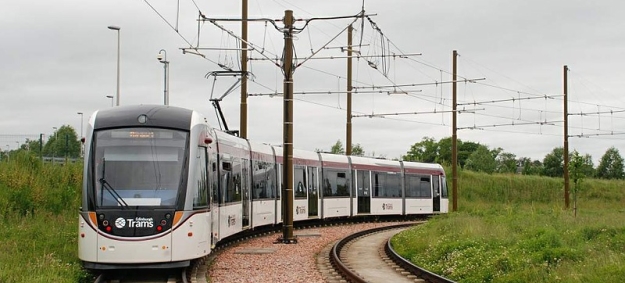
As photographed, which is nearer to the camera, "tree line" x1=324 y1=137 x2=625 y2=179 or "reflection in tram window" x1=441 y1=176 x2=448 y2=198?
"reflection in tram window" x1=441 y1=176 x2=448 y2=198

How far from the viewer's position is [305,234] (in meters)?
28.0

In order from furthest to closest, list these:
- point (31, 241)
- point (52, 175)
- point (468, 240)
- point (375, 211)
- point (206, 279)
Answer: point (375, 211), point (52, 175), point (468, 240), point (31, 241), point (206, 279)

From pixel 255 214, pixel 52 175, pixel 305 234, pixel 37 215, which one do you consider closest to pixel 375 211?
pixel 305 234

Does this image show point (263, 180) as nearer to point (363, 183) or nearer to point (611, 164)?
point (363, 183)

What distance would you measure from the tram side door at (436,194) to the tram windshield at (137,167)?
26.9 metres

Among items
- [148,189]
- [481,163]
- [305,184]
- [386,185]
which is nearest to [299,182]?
[305,184]

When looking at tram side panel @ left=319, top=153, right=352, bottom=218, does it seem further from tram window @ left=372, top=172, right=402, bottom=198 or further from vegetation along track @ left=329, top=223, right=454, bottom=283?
vegetation along track @ left=329, top=223, right=454, bottom=283

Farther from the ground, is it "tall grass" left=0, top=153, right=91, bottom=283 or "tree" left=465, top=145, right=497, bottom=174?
"tree" left=465, top=145, right=497, bottom=174

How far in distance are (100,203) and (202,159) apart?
237 cm

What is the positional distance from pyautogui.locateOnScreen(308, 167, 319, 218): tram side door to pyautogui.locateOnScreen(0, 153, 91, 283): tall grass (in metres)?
8.88

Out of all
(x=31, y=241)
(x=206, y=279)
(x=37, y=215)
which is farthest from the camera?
(x=37, y=215)

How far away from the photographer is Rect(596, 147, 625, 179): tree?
379ft

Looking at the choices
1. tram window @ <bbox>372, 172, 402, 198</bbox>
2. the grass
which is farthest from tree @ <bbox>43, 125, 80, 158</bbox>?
the grass

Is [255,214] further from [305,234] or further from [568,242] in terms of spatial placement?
[568,242]
